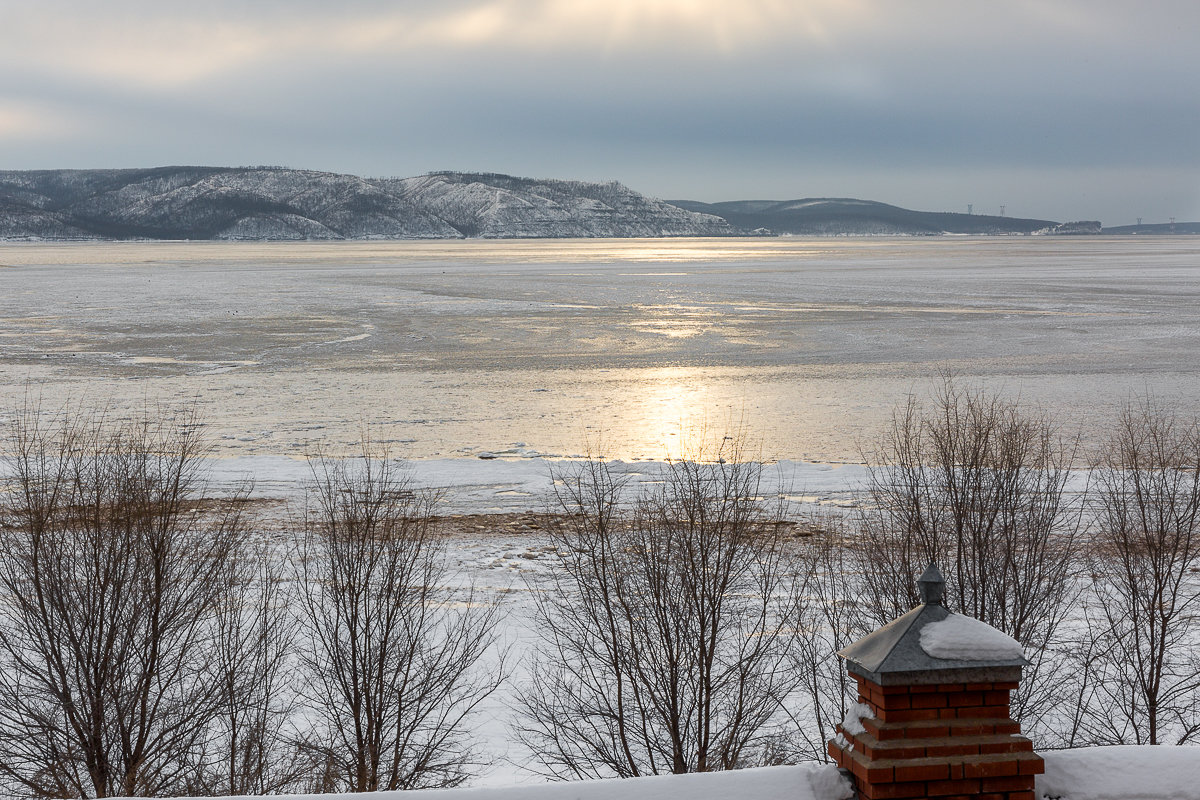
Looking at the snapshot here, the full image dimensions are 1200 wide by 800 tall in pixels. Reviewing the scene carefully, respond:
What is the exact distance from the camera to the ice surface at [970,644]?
15.6 feet

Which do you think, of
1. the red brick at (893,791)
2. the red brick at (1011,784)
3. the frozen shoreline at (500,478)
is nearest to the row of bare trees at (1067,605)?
the frozen shoreline at (500,478)

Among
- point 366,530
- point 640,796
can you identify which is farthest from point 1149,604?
point 640,796

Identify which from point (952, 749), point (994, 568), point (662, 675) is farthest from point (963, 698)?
point (994, 568)

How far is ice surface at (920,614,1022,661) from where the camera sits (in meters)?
4.76

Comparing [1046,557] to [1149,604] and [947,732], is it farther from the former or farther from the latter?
[947,732]

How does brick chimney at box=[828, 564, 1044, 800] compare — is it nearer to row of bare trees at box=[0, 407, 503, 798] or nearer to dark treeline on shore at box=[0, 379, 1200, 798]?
dark treeline on shore at box=[0, 379, 1200, 798]

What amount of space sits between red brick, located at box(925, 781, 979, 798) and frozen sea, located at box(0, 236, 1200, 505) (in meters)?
18.3

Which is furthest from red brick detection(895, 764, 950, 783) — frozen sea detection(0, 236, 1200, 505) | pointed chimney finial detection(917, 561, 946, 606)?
frozen sea detection(0, 236, 1200, 505)

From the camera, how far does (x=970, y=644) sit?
4.78 meters

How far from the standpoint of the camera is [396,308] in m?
62.7

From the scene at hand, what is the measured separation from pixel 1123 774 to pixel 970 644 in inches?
35.9

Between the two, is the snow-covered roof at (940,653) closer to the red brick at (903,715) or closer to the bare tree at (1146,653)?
the red brick at (903,715)

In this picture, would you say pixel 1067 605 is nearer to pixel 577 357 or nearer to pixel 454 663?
pixel 454 663

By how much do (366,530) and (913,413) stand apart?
67.8ft
